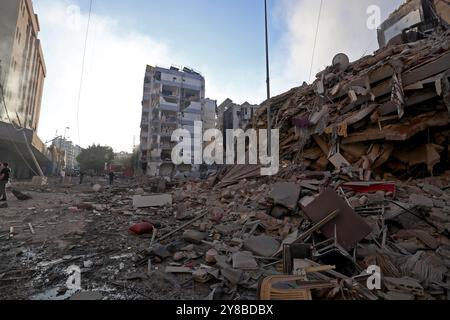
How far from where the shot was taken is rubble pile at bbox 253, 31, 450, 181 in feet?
21.9

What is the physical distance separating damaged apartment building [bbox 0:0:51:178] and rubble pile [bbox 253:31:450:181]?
68.9ft

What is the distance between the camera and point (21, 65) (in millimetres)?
25922

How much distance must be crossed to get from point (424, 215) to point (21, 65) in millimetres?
35736

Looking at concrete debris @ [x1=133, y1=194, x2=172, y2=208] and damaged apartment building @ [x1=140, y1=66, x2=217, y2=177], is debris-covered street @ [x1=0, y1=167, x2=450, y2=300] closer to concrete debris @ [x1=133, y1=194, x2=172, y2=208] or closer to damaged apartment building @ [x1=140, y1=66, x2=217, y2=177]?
concrete debris @ [x1=133, y1=194, x2=172, y2=208]

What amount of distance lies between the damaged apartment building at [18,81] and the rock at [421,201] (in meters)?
23.5

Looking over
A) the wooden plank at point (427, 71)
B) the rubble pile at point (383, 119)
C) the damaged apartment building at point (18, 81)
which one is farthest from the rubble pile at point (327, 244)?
the damaged apartment building at point (18, 81)

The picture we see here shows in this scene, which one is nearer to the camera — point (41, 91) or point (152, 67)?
point (41, 91)

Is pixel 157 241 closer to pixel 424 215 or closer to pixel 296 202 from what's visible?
pixel 296 202

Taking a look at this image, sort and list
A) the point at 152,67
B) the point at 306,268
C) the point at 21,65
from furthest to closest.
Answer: the point at 152,67 → the point at 21,65 → the point at 306,268

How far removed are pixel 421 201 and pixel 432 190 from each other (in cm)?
110

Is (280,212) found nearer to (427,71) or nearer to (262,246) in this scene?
(262,246)

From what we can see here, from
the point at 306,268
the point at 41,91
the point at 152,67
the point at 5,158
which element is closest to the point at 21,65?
the point at 5,158

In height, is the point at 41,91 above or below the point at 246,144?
above

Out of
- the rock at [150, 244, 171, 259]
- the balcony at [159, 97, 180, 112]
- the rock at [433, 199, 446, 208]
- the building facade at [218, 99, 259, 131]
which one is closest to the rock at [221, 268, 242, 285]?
the rock at [150, 244, 171, 259]
